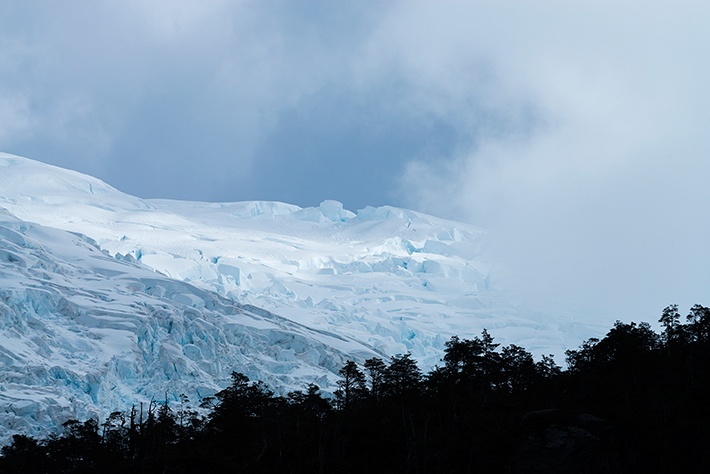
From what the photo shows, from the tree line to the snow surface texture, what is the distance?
26458 mm

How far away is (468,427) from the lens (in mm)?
32312

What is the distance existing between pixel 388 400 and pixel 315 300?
92.5m

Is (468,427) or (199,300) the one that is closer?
(468,427)

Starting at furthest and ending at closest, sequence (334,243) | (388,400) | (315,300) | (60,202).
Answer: (334,243), (60,202), (315,300), (388,400)

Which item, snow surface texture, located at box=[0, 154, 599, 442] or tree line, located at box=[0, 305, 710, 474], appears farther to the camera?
snow surface texture, located at box=[0, 154, 599, 442]

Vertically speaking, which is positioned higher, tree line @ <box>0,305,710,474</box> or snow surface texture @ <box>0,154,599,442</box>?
snow surface texture @ <box>0,154,599,442</box>

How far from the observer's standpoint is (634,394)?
37.5 metres

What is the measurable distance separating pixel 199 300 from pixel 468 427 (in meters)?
66.5

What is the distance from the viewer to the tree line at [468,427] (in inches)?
1190

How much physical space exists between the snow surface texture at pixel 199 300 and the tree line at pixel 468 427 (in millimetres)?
26458

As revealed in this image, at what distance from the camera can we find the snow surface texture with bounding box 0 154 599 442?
234 feet

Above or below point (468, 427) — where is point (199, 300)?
above

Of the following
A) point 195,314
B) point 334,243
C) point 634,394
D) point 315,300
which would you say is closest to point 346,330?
point 315,300

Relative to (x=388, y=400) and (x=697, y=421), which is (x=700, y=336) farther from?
(x=388, y=400)
